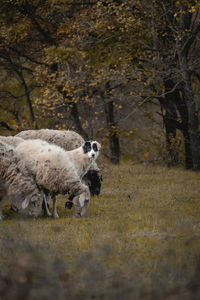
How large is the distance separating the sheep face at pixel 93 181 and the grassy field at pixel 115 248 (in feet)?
0.75

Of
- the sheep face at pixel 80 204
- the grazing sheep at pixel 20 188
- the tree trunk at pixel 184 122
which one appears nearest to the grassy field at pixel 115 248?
the sheep face at pixel 80 204

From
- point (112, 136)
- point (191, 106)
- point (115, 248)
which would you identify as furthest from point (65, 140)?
point (112, 136)

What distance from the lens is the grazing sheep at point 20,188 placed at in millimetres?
8414

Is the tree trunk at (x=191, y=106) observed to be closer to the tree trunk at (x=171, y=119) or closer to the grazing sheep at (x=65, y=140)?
the tree trunk at (x=171, y=119)

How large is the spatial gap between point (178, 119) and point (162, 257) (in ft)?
40.8

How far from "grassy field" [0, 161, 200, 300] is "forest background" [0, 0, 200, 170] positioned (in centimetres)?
367

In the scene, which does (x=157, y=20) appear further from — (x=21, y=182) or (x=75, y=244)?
(x=75, y=244)

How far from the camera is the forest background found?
15.0m

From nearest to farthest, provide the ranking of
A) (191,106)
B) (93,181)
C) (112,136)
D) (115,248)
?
1. (115,248)
2. (93,181)
3. (191,106)
4. (112,136)

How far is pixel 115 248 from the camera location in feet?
20.5

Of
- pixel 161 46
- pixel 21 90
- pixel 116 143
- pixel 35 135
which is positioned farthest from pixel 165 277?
pixel 21 90

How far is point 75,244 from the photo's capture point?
6.62 meters

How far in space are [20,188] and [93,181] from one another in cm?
368

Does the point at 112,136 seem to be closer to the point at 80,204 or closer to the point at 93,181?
A: the point at 93,181
